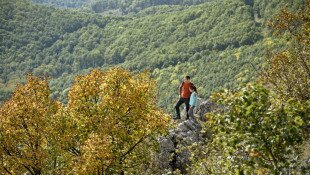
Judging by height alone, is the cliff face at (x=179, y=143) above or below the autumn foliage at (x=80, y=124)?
below

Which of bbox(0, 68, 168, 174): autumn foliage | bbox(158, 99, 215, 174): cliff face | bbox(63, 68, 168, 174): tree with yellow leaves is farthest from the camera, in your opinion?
bbox(158, 99, 215, 174): cliff face

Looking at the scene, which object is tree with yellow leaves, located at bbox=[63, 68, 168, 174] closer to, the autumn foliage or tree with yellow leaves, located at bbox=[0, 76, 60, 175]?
the autumn foliage

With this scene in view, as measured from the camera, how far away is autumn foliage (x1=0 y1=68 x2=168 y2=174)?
28094 millimetres

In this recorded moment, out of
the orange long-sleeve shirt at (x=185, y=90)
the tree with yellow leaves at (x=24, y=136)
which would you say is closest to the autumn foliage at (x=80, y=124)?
the tree with yellow leaves at (x=24, y=136)

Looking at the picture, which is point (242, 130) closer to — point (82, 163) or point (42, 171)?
point (82, 163)

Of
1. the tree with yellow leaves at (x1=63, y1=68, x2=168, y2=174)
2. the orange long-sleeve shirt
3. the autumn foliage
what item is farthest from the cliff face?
the tree with yellow leaves at (x1=63, y1=68, x2=168, y2=174)

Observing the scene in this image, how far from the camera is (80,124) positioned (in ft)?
95.9

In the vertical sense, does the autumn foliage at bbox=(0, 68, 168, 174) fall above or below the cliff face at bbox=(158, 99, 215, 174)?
above

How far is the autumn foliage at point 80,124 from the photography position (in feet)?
92.2

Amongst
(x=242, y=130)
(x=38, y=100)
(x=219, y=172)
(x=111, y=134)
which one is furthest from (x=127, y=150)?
(x=242, y=130)

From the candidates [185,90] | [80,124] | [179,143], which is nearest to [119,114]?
[80,124]

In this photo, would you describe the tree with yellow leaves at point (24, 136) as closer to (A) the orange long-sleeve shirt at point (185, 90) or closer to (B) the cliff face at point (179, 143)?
(B) the cliff face at point (179, 143)

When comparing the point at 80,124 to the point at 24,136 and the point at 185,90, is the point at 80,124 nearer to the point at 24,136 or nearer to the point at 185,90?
the point at 24,136

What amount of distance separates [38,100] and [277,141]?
23059 millimetres
